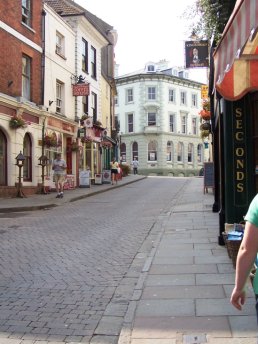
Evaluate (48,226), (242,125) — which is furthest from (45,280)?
(48,226)

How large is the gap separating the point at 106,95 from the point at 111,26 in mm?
8221

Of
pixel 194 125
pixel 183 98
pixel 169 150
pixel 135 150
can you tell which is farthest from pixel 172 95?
pixel 135 150

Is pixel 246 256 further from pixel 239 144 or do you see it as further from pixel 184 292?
pixel 239 144

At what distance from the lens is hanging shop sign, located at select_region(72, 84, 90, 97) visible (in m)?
25.4

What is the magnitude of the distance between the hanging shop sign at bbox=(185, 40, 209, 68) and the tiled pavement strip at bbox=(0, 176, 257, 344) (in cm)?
568

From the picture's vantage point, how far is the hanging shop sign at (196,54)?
41.8ft

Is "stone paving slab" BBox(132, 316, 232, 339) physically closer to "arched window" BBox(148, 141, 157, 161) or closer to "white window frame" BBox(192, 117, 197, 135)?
"arched window" BBox(148, 141, 157, 161)

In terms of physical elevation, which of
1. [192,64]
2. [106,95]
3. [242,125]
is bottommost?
[242,125]

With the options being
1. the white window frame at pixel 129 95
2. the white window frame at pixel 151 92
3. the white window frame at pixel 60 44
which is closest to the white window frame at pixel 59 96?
the white window frame at pixel 60 44

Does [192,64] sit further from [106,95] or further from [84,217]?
[106,95]

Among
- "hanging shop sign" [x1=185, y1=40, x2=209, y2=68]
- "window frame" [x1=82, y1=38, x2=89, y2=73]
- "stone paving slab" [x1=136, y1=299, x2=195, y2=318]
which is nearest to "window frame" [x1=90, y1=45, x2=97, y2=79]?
"window frame" [x1=82, y1=38, x2=89, y2=73]

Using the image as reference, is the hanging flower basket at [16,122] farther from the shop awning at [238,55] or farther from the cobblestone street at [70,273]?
the shop awning at [238,55]

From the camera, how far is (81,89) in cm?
2553

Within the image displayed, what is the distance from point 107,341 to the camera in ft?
14.0
